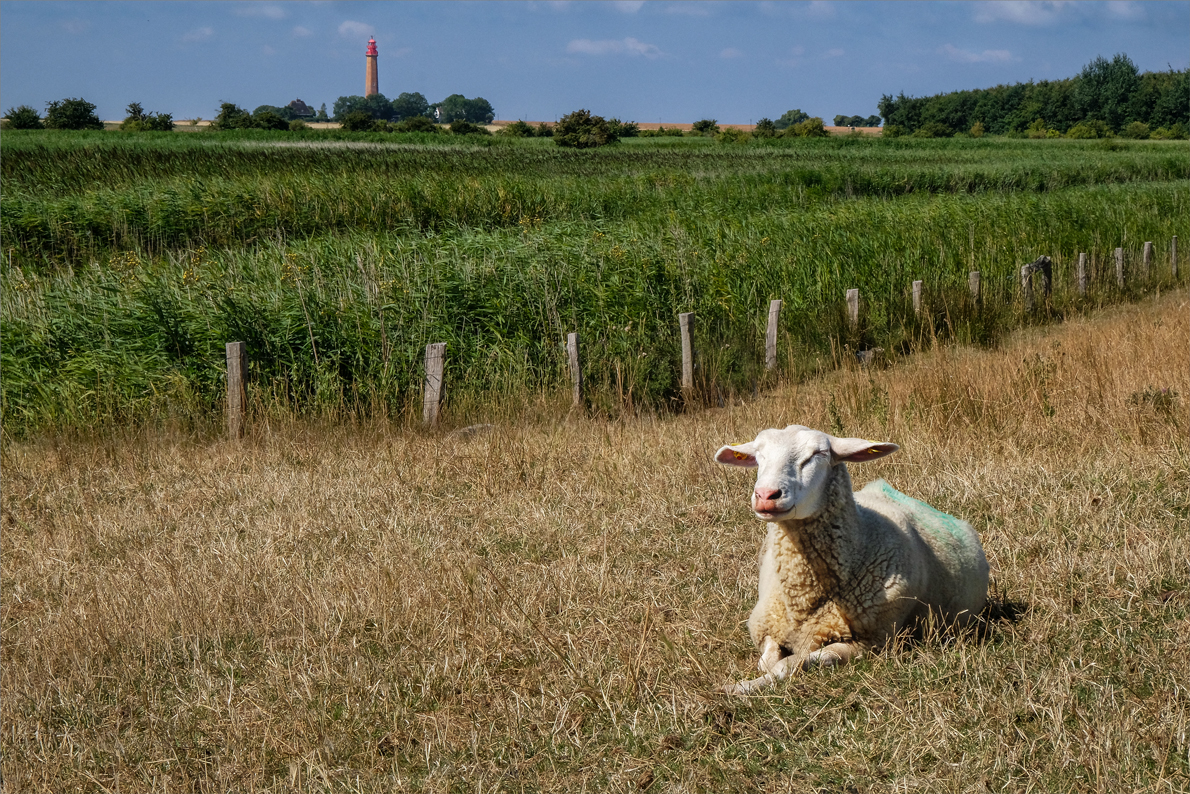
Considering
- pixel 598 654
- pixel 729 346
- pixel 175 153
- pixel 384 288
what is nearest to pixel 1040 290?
pixel 729 346

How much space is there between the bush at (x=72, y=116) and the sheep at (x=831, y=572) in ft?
224

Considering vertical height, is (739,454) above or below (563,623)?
above

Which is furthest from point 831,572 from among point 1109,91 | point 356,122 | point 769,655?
point 1109,91

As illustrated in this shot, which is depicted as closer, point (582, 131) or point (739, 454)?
point (739, 454)

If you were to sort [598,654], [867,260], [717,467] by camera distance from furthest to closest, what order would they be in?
1. [867,260]
2. [717,467]
3. [598,654]

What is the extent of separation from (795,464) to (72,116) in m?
71.0

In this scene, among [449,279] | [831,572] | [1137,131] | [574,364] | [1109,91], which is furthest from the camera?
[1109,91]

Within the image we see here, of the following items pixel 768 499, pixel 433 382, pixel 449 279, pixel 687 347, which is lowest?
pixel 433 382

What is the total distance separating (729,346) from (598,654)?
8195 mm

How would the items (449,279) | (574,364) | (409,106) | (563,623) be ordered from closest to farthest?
(563,623) < (574,364) < (449,279) < (409,106)

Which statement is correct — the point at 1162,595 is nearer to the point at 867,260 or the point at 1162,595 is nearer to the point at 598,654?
the point at 598,654

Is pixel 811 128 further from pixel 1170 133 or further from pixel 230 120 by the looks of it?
pixel 230 120

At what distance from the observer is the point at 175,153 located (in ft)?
88.2

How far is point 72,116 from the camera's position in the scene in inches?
2452
